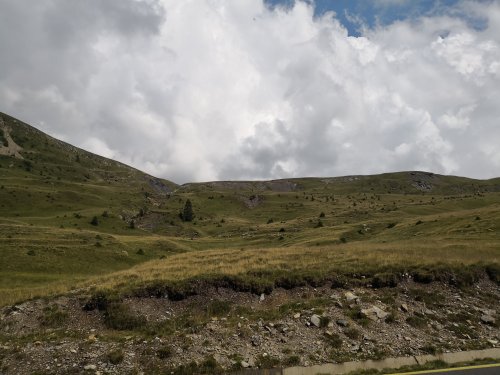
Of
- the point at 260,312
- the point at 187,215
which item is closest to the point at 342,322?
the point at 260,312

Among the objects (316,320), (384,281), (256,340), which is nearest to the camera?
(256,340)

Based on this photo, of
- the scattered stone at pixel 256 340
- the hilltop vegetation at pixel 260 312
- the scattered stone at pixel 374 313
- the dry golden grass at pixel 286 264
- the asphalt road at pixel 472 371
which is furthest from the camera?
the dry golden grass at pixel 286 264

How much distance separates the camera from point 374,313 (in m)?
22.1

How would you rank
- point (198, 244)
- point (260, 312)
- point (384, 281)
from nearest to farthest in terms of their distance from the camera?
point (260, 312), point (384, 281), point (198, 244)

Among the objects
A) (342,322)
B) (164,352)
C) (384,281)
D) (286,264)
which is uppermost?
(286,264)

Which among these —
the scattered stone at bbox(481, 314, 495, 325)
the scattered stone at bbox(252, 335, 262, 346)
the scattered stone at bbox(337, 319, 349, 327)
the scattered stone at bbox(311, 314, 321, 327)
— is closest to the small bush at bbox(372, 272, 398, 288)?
the scattered stone at bbox(481, 314, 495, 325)

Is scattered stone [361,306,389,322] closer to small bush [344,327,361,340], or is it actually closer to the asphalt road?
small bush [344,327,361,340]

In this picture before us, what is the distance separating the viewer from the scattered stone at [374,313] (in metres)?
21.8

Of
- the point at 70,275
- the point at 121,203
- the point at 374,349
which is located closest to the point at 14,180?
the point at 121,203

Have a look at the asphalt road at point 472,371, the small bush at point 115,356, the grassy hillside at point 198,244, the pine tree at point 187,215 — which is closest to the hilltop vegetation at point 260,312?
the small bush at point 115,356

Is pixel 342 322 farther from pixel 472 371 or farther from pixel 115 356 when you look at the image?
pixel 115 356

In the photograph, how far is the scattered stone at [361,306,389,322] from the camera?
21797 millimetres

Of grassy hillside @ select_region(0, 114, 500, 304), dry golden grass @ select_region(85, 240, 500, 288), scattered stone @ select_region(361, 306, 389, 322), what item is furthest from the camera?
grassy hillside @ select_region(0, 114, 500, 304)

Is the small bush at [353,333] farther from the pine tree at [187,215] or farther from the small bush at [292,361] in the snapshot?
the pine tree at [187,215]
